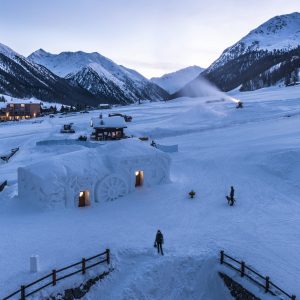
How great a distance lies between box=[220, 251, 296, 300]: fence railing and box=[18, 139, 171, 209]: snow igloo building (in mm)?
13414

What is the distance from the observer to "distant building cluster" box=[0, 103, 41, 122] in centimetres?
13612

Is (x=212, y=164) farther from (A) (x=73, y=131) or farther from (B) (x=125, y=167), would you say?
(A) (x=73, y=131)

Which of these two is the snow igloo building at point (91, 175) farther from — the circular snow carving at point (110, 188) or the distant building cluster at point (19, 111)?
the distant building cluster at point (19, 111)

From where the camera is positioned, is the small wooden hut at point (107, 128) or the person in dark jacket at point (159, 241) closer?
the person in dark jacket at point (159, 241)

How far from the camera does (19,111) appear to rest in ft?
457

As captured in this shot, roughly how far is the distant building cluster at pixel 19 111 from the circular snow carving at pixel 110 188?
383 ft

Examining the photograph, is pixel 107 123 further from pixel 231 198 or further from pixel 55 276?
pixel 55 276

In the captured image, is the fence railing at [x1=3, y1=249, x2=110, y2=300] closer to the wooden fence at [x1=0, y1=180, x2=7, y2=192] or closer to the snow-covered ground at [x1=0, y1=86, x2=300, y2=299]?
the snow-covered ground at [x1=0, y1=86, x2=300, y2=299]

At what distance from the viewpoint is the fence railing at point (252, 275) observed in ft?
55.9

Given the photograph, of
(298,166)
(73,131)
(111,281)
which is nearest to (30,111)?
(73,131)

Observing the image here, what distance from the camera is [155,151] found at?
34906 millimetres

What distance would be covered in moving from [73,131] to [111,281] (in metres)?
57.0

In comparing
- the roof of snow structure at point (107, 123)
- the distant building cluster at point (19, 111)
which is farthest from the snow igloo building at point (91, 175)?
the distant building cluster at point (19, 111)

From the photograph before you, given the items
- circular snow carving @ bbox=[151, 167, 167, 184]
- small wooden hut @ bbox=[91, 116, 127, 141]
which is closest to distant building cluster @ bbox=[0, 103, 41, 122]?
small wooden hut @ bbox=[91, 116, 127, 141]
